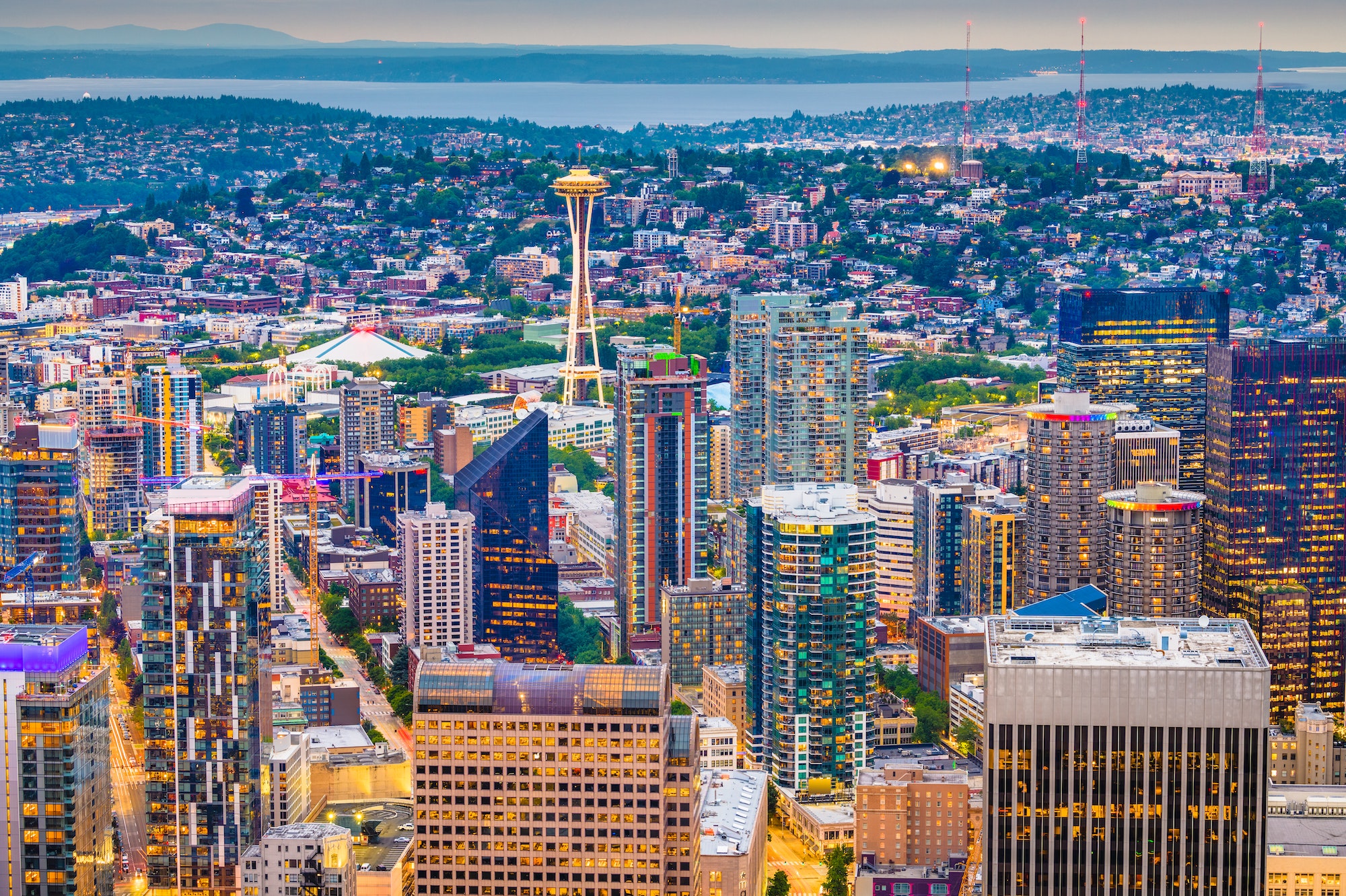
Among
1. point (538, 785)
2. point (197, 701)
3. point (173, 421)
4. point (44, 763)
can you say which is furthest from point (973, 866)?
point (173, 421)

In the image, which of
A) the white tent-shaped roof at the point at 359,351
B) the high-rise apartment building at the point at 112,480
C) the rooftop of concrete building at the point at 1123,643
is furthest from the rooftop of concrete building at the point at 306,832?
the white tent-shaped roof at the point at 359,351

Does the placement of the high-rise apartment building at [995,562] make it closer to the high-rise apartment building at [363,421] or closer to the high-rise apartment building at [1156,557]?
the high-rise apartment building at [1156,557]

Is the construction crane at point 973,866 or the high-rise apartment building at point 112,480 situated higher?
the high-rise apartment building at point 112,480

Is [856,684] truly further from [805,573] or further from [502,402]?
[502,402]

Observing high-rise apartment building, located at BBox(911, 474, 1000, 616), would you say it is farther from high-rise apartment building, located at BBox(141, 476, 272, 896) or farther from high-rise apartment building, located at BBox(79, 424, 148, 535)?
high-rise apartment building, located at BBox(141, 476, 272, 896)

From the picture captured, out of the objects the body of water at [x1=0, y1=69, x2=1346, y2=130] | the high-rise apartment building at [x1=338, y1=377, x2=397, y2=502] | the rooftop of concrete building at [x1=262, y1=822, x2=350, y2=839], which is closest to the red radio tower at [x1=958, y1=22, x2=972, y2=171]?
the body of water at [x1=0, y1=69, x2=1346, y2=130]

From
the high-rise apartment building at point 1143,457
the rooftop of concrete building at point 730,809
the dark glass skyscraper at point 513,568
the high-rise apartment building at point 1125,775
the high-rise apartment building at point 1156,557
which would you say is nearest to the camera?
Result: the high-rise apartment building at point 1125,775

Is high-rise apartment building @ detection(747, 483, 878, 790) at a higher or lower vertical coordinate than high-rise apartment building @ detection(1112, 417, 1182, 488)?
lower

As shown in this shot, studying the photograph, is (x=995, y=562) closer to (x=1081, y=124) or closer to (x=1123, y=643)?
(x=1123, y=643)
